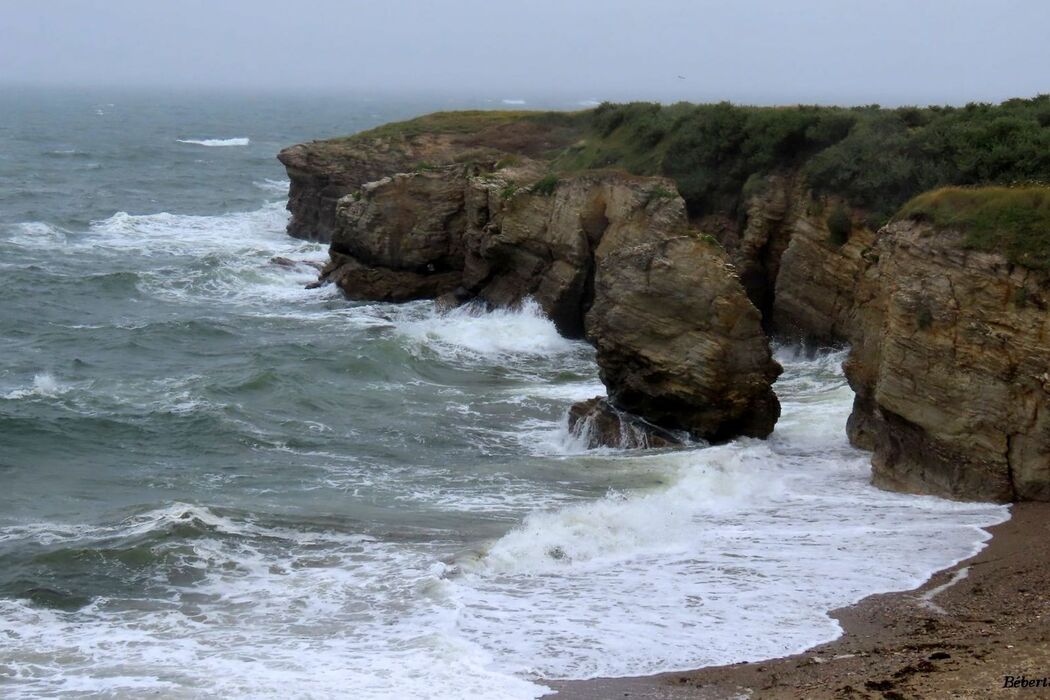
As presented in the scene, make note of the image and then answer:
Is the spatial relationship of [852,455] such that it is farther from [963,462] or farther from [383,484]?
[383,484]

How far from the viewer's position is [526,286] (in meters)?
34.0

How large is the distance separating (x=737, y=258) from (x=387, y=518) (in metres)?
15.4

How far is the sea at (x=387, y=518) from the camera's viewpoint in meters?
14.2

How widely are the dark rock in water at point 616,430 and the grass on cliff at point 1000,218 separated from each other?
19.8ft

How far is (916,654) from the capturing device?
13320mm

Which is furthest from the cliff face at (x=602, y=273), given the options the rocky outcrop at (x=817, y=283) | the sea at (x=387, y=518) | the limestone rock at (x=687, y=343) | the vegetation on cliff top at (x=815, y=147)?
the vegetation on cliff top at (x=815, y=147)

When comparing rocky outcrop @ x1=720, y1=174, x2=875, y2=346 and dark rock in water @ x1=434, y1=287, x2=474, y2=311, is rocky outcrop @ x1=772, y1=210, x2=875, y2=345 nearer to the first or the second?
rocky outcrop @ x1=720, y1=174, x2=875, y2=346

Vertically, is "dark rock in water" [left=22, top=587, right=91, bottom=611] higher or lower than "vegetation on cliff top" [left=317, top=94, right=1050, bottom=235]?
lower

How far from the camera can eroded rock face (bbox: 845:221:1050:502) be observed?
18.0 meters

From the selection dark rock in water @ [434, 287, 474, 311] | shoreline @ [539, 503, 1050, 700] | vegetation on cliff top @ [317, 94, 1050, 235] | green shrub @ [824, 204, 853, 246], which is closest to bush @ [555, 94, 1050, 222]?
vegetation on cliff top @ [317, 94, 1050, 235]

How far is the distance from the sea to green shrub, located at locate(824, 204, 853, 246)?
282cm

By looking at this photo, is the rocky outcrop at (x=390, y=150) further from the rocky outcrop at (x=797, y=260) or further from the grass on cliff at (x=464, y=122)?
the rocky outcrop at (x=797, y=260)

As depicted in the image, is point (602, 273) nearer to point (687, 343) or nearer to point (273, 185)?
point (687, 343)

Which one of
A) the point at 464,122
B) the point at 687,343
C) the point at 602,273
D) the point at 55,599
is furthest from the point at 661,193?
the point at 464,122
